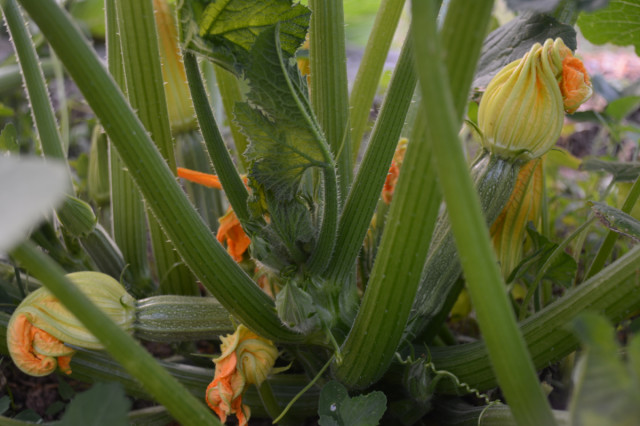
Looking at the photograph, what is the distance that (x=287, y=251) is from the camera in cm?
94

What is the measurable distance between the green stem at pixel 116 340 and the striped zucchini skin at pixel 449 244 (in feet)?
1.64

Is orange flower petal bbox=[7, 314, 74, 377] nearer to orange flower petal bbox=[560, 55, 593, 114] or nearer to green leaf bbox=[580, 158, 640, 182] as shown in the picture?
orange flower petal bbox=[560, 55, 593, 114]

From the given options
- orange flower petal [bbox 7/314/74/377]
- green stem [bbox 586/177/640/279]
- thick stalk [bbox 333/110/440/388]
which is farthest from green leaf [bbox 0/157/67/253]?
green stem [bbox 586/177/640/279]

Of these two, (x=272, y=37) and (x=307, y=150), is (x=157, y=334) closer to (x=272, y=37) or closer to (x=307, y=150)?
(x=307, y=150)

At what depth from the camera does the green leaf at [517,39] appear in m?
1.09

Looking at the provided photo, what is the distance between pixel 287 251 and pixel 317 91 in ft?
1.15

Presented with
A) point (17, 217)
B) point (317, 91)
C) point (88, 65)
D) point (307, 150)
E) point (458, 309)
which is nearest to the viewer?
point (17, 217)

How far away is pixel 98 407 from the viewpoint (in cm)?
55

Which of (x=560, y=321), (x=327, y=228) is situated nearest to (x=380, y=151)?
(x=327, y=228)

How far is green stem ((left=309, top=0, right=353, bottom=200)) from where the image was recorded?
1100 millimetres

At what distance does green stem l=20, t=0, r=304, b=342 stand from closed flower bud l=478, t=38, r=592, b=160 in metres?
0.48

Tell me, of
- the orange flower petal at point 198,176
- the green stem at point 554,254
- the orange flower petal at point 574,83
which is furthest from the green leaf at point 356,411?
the orange flower petal at point 574,83

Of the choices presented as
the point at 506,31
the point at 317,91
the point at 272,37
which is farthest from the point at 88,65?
the point at 506,31

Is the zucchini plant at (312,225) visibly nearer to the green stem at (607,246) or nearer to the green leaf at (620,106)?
the green stem at (607,246)
